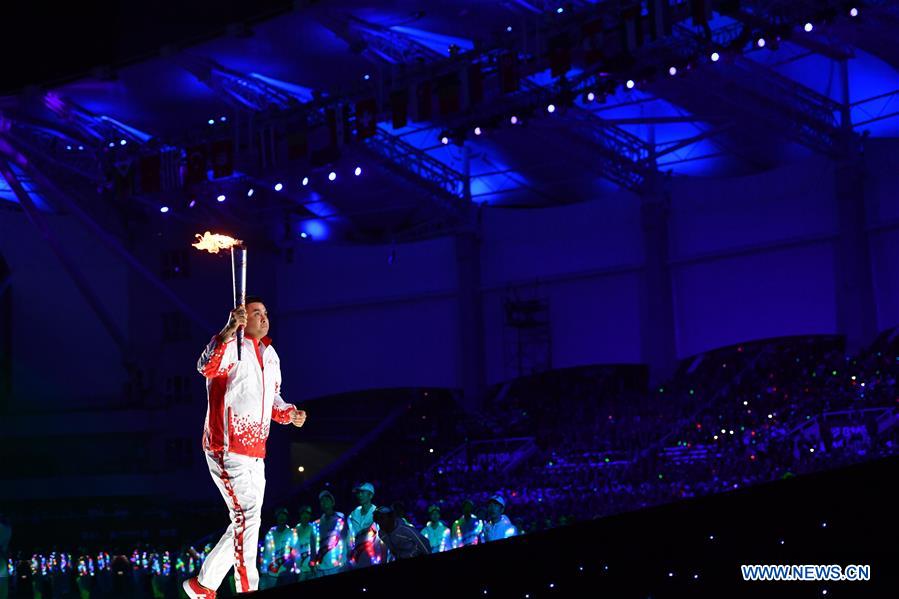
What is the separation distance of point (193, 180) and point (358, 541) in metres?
19.4

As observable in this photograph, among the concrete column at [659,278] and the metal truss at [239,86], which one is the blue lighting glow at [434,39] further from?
the concrete column at [659,278]

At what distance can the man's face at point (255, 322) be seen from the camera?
23.6ft

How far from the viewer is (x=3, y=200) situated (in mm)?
35531

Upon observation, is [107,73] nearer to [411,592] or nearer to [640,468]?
[640,468]

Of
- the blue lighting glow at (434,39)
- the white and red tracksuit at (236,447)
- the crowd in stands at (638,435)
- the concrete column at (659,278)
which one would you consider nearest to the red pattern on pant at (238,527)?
the white and red tracksuit at (236,447)

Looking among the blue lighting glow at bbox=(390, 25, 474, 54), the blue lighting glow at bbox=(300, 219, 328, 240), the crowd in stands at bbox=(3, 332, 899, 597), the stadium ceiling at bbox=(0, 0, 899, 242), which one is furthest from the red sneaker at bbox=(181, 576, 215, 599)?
the blue lighting glow at bbox=(300, 219, 328, 240)

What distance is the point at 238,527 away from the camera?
686 cm

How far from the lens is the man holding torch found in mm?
6801

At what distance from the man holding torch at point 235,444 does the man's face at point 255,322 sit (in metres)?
0.10

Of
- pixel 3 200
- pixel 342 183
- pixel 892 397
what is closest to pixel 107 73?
pixel 342 183

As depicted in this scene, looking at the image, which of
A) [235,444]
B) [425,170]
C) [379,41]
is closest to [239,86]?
[379,41]

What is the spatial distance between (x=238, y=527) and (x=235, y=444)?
477 mm

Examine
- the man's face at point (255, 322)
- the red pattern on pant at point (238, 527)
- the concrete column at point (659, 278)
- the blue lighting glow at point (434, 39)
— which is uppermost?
the blue lighting glow at point (434, 39)

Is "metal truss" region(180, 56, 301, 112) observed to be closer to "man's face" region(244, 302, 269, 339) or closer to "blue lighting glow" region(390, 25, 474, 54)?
"blue lighting glow" region(390, 25, 474, 54)
